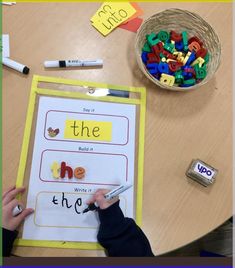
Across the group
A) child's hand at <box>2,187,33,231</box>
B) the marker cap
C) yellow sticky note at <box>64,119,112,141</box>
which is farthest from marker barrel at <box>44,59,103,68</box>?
child's hand at <box>2,187,33,231</box>

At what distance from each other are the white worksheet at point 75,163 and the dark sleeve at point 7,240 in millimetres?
22

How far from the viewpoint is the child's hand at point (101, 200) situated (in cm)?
60

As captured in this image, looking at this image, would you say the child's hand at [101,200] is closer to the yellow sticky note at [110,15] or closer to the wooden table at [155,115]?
the wooden table at [155,115]

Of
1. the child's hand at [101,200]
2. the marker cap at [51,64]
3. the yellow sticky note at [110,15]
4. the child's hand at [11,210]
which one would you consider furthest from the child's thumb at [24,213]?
the yellow sticky note at [110,15]

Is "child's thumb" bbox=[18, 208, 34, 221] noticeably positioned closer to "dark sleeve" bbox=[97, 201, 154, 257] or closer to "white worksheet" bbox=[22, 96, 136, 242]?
"white worksheet" bbox=[22, 96, 136, 242]

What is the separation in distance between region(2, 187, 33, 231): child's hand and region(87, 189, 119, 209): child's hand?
116mm

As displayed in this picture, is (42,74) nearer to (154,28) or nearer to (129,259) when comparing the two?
(154,28)

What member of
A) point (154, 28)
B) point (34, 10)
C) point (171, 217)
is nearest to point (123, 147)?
point (171, 217)

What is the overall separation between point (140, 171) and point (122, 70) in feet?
0.77

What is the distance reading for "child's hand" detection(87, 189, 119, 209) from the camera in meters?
0.60

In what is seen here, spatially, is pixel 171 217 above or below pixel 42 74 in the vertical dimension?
below

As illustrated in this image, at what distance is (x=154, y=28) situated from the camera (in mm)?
734

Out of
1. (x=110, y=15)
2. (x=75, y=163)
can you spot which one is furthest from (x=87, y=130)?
(x=110, y=15)

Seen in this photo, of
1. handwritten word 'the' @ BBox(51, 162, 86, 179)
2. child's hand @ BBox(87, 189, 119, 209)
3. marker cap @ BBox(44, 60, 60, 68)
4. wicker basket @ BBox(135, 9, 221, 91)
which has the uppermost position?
wicker basket @ BBox(135, 9, 221, 91)
